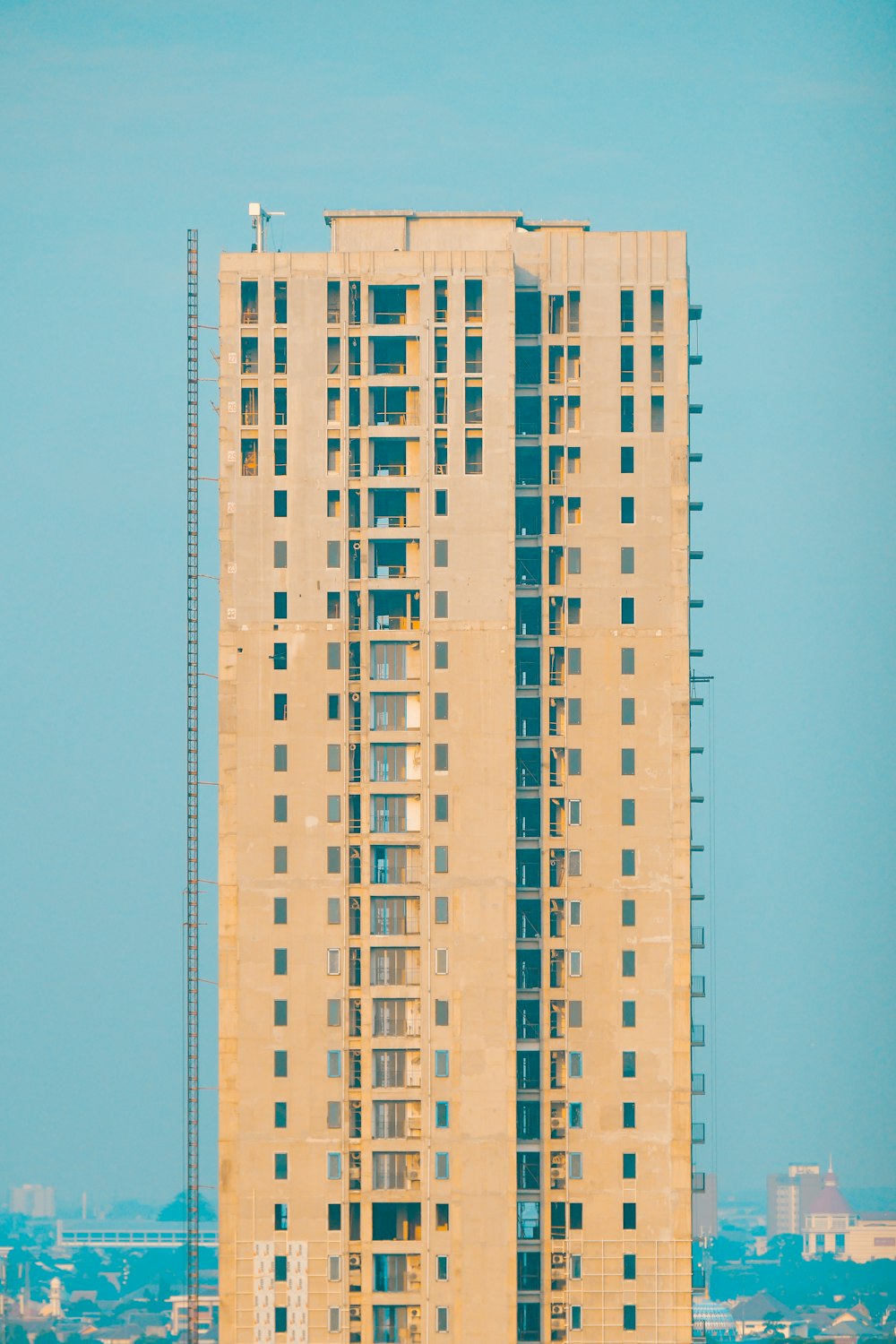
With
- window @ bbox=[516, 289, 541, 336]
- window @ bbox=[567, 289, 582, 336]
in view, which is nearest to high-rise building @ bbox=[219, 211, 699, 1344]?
window @ bbox=[567, 289, 582, 336]

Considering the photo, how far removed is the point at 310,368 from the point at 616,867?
2469cm

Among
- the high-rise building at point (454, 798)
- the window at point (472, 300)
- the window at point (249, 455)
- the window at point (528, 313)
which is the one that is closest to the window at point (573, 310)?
the high-rise building at point (454, 798)

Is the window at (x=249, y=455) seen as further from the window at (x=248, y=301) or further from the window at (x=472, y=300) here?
the window at (x=472, y=300)

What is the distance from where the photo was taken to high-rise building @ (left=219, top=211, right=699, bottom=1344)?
103 metres

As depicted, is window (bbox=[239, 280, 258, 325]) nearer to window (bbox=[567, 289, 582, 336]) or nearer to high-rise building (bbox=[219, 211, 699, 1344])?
high-rise building (bbox=[219, 211, 699, 1344])

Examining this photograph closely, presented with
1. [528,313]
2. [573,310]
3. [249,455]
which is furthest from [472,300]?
[249,455]

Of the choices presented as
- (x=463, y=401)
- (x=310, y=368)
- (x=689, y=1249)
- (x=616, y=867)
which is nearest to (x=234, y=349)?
(x=310, y=368)

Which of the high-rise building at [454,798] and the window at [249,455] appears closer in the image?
the high-rise building at [454,798]

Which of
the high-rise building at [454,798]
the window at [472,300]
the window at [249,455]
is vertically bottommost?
the high-rise building at [454,798]

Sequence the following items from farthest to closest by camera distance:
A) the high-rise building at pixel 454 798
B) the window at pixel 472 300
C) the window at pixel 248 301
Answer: the window at pixel 248 301 < the window at pixel 472 300 < the high-rise building at pixel 454 798

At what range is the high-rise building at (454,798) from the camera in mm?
102812

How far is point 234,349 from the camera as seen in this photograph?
106312 millimetres

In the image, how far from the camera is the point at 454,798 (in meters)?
104

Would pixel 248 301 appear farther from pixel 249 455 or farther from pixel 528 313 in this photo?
pixel 528 313
